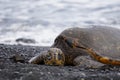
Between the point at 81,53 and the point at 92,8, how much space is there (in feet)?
37.9

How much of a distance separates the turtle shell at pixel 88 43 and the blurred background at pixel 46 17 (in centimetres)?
346

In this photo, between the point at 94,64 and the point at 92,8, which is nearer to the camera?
the point at 94,64

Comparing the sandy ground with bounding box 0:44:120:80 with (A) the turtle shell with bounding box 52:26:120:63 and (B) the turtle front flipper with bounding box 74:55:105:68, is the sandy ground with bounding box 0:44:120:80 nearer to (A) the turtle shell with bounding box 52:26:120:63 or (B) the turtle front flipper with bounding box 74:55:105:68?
(B) the turtle front flipper with bounding box 74:55:105:68

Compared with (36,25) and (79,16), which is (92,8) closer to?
(79,16)

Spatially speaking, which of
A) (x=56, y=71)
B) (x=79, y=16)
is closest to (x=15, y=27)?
(x=79, y=16)

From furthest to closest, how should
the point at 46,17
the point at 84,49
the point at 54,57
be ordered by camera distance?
the point at 46,17
the point at 84,49
the point at 54,57

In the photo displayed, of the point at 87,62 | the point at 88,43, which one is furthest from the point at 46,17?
the point at 87,62

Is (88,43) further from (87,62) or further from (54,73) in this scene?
(54,73)

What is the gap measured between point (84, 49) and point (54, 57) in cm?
52

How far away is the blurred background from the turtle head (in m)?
3.94

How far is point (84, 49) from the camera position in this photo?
5672 mm

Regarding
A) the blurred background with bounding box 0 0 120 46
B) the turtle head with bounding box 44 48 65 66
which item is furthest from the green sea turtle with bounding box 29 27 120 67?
the blurred background with bounding box 0 0 120 46

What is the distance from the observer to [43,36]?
35.8 ft

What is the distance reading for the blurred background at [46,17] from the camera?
435 inches
